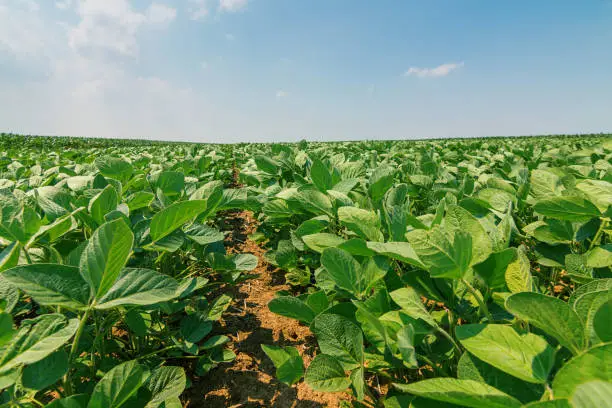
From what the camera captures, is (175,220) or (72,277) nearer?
(72,277)

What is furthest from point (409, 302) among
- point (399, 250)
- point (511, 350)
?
point (511, 350)

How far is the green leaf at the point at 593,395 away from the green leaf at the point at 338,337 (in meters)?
0.56

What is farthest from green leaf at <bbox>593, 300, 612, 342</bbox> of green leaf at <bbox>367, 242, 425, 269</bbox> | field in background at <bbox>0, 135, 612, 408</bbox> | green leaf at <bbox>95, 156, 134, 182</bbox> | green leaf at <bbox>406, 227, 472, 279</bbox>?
green leaf at <bbox>95, 156, 134, 182</bbox>

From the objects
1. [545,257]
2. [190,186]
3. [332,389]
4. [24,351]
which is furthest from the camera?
[190,186]

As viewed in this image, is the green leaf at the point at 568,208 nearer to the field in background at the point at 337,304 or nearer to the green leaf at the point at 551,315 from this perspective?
the field in background at the point at 337,304

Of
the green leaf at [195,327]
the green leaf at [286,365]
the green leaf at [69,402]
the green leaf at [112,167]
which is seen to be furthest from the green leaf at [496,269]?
Answer: the green leaf at [112,167]

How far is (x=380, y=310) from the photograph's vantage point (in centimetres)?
94

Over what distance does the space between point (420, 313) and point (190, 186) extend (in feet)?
4.42

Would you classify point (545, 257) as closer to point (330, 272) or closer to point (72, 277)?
point (330, 272)

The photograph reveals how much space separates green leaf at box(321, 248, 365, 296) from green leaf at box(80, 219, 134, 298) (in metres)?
0.50

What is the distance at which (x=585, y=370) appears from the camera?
43 cm

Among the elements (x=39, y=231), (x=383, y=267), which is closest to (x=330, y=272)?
(x=383, y=267)

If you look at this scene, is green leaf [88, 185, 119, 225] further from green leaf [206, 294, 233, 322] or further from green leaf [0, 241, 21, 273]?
green leaf [206, 294, 233, 322]

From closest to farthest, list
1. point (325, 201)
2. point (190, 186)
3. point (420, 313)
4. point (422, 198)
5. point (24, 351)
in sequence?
point (24, 351)
point (420, 313)
point (325, 201)
point (190, 186)
point (422, 198)
